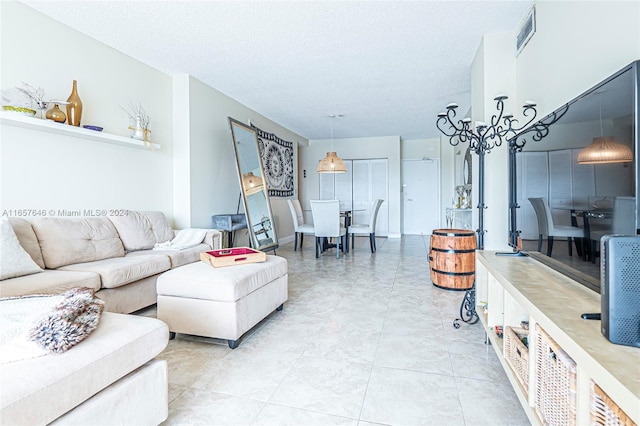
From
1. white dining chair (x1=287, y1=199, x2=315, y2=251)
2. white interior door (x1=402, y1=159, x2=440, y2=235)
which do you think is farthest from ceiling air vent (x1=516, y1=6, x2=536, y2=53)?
white interior door (x1=402, y1=159, x2=440, y2=235)

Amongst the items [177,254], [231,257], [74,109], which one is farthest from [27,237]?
[231,257]

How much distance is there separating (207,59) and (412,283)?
→ 3233mm

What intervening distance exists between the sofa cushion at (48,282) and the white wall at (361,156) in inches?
234

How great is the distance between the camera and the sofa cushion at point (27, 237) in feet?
7.18

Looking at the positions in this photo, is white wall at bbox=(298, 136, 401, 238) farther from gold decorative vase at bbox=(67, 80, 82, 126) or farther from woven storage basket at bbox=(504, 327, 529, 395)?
woven storage basket at bbox=(504, 327, 529, 395)

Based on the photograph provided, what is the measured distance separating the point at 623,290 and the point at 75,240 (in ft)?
10.3

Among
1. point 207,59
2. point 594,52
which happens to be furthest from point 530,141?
point 207,59

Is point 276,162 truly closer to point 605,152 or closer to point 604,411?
point 605,152

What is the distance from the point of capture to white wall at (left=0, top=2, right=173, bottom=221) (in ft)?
7.87

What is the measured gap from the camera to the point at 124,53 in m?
3.29

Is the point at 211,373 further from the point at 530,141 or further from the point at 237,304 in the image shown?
the point at 530,141

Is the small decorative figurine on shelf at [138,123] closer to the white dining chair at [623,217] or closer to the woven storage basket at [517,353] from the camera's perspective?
the woven storage basket at [517,353]

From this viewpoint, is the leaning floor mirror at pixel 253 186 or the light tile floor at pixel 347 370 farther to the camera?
the leaning floor mirror at pixel 253 186

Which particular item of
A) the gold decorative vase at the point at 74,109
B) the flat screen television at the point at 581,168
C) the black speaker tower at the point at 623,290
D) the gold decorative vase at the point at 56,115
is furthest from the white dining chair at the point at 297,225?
the black speaker tower at the point at 623,290
